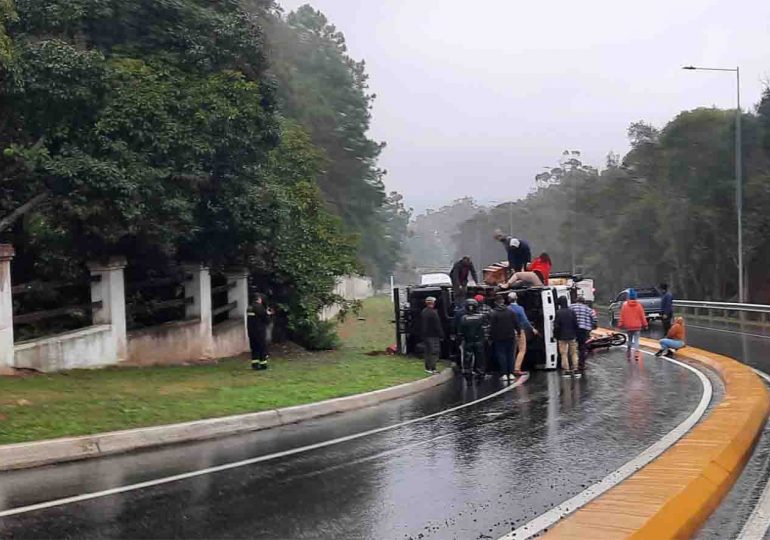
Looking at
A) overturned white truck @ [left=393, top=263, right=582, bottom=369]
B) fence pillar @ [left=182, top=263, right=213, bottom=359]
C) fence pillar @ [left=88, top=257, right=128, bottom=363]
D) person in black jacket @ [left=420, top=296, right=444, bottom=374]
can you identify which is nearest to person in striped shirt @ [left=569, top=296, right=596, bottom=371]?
overturned white truck @ [left=393, top=263, right=582, bottom=369]

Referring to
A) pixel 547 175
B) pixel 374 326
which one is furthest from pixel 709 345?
pixel 547 175

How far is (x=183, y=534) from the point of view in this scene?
21.9 ft

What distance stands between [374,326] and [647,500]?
3009 cm

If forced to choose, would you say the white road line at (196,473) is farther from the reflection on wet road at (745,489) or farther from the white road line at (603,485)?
the reflection on wet road at (745,489)

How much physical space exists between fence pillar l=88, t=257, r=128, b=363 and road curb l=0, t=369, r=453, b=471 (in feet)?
15.8

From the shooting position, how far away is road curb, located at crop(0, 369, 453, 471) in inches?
380

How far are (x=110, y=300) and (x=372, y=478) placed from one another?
366 inches

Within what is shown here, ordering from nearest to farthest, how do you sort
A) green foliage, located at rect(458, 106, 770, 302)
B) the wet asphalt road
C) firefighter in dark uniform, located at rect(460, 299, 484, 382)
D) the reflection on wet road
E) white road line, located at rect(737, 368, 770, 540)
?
white road line, located at rect(737, 368, 770, 540), the reflection on wet road, the wet asphalt road, firefighter in dark uniform, located at rect(460, 299, 484, 382), green foliage, located at rect(458, 106, 770, 302)

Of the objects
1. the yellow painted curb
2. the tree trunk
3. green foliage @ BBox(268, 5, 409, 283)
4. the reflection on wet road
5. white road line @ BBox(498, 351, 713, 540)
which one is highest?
green foliage @ BBox(268, 5, 409, 283)

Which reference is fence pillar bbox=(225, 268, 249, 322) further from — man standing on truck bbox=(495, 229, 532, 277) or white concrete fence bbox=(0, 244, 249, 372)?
man standing on truck bbox=(495, 229, 532, 277)

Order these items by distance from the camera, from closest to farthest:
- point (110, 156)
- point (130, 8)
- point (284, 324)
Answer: point (110, 156) < point (130, 8) < point (284, 324)

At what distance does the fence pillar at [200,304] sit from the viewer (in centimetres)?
1922

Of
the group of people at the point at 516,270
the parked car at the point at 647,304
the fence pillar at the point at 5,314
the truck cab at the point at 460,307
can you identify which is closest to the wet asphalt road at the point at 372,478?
the fence pillar at the point at 5,314

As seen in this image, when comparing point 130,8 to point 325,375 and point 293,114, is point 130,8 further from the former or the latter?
point 293,114
